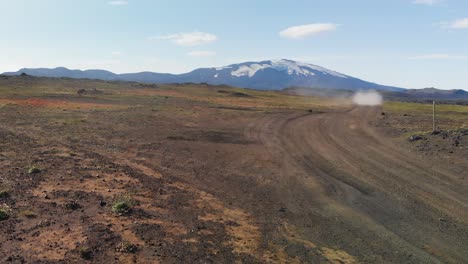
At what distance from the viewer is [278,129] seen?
124 feet

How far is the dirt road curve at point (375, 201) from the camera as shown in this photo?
12.5m

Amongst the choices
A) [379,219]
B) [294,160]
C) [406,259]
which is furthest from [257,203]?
[294,160]

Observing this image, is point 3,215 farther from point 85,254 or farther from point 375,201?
point 375,201

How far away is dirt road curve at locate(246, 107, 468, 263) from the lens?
12.5 meters

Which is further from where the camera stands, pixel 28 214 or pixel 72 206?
pixel 72 206

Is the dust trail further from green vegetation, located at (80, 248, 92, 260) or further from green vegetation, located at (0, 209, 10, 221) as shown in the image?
green vegetation, located at (80, 248, 92, 260)

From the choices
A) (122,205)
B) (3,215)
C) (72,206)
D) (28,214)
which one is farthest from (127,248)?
(3,215)

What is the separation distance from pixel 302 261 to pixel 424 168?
14.1m

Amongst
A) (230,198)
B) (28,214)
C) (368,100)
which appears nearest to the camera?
(28,214)

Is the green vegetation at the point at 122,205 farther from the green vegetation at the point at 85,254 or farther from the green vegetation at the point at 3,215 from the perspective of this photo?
the green vegetation at the point at 3,215

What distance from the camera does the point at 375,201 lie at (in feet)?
54.6

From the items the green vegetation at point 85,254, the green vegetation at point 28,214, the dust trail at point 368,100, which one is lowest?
the green vegetation at point 85,254

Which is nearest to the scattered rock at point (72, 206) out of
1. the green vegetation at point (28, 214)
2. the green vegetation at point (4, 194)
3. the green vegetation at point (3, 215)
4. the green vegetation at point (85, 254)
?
the green vegetation at point (28, 214)

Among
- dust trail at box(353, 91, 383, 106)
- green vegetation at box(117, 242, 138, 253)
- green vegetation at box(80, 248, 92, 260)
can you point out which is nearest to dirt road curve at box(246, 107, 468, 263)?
green vegetation at box(117, 242, 138, 253)
